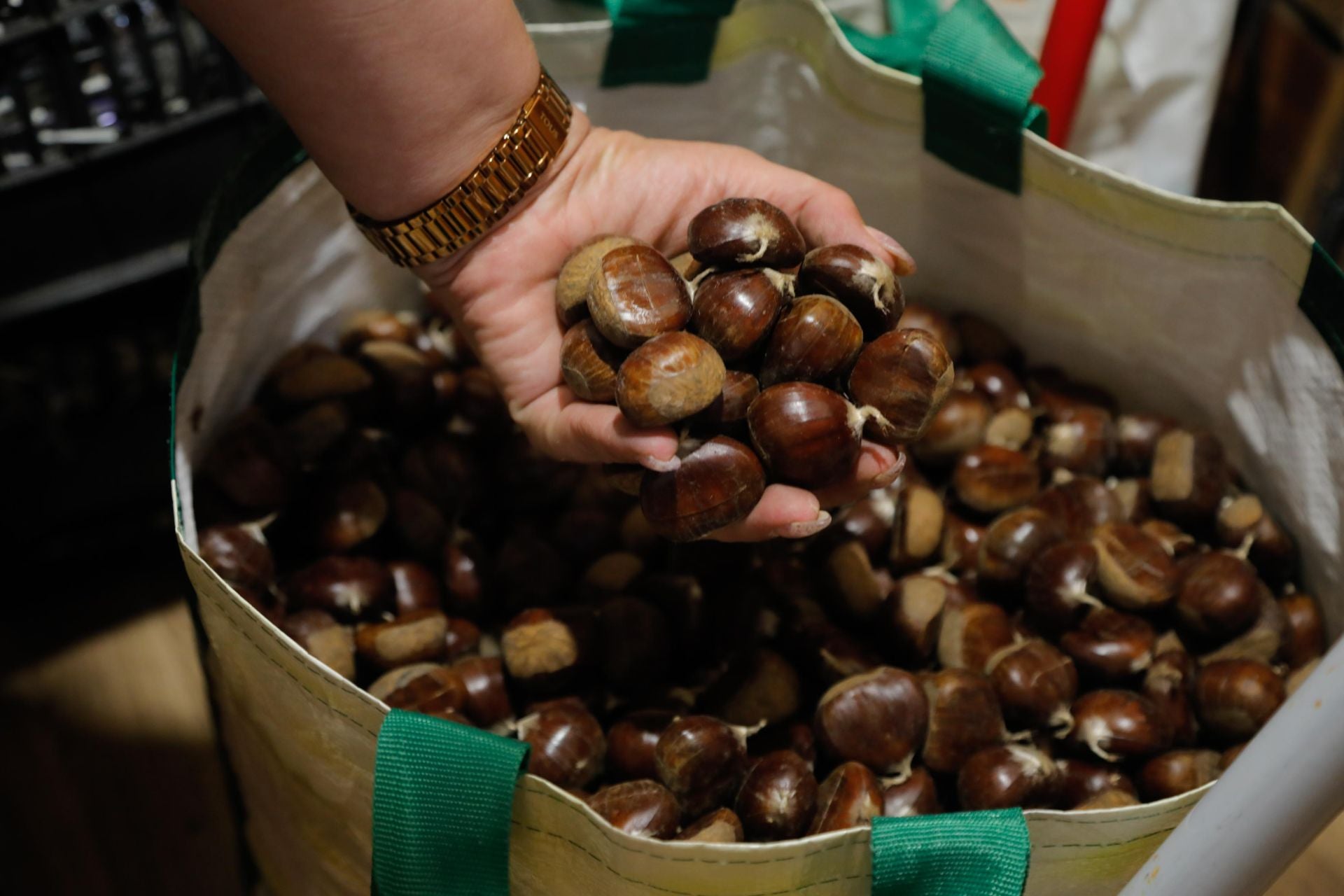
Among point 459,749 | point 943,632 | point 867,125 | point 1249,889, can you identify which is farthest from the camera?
point 867,125

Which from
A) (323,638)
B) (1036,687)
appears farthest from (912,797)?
(323,638)

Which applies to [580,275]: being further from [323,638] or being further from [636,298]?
[323,638]

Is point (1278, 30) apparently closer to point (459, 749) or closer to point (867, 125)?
point (867, 125)

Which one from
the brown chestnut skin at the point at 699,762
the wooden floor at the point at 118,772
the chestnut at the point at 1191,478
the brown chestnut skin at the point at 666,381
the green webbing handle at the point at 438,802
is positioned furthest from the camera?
the wooden floor at the point at 118,772

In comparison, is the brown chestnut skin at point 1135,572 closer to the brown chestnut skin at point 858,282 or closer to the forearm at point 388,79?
the brown chestnut skin at point 858,282

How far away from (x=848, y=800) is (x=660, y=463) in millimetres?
364

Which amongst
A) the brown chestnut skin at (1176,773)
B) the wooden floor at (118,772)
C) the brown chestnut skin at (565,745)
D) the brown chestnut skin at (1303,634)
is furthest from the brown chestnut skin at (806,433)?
the wooden floor at (118,772)

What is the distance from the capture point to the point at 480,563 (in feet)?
4.23

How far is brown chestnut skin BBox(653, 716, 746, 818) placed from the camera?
1036 mm

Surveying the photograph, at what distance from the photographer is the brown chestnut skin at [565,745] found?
1079 mm

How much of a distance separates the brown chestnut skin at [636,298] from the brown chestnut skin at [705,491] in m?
0.11

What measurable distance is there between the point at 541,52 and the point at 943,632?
814mm

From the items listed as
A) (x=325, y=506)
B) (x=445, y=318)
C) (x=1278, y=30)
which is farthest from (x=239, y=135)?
(x=1278, y=30)

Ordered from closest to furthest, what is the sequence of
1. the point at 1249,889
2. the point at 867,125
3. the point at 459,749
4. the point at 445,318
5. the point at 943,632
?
the point at 1249,889, the point at 459,749, the point at 943,632, the point at 867,125, the point at 445,318
